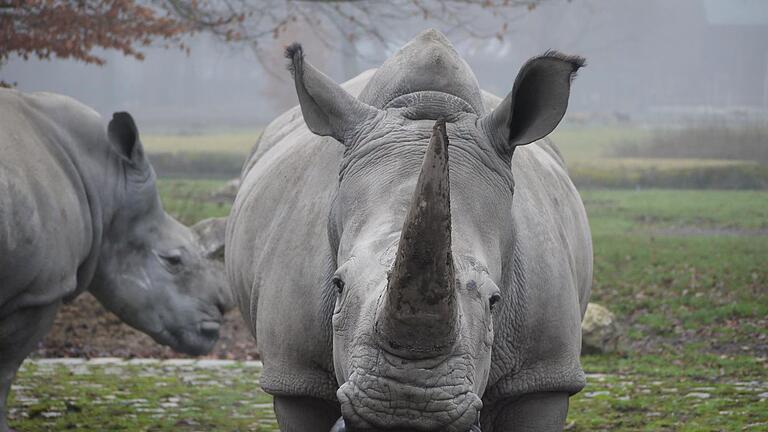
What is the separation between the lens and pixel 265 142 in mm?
Result: 6926

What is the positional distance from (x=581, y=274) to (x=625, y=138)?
20901 mm

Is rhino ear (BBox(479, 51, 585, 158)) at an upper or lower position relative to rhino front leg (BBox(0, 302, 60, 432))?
upper

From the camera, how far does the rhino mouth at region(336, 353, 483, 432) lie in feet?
11.2

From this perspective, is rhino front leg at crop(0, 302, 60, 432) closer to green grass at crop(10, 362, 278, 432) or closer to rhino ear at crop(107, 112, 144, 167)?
green grass at crop(10, 362, 278, 432)

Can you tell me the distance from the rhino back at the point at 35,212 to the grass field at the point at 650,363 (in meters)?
1.17

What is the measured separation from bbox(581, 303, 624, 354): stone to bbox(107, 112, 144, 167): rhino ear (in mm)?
4406

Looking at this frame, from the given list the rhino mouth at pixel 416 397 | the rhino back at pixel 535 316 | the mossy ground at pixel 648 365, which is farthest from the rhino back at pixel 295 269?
the mossy ground at pixel 648 365

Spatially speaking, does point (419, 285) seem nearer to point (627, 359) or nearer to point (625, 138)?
point (627, 359)

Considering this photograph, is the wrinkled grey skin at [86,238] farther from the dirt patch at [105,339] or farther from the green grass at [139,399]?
the dirt patch at [105,339]

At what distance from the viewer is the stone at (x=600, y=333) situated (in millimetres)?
10891

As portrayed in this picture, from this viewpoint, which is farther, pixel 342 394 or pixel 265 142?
pixel 265 142

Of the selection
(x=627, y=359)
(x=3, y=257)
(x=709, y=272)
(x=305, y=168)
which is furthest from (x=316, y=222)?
(x=709, y=272)

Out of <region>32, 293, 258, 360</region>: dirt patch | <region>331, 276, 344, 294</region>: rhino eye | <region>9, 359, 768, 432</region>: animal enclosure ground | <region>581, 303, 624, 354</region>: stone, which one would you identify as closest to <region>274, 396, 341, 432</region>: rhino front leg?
<region>331, 276, 344, 294</region>: rhino eye

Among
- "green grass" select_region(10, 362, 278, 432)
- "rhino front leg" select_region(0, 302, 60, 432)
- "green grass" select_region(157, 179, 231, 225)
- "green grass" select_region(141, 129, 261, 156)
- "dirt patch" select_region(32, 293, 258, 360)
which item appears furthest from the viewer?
"green grass" select_region(141, 129, 261, 156)
